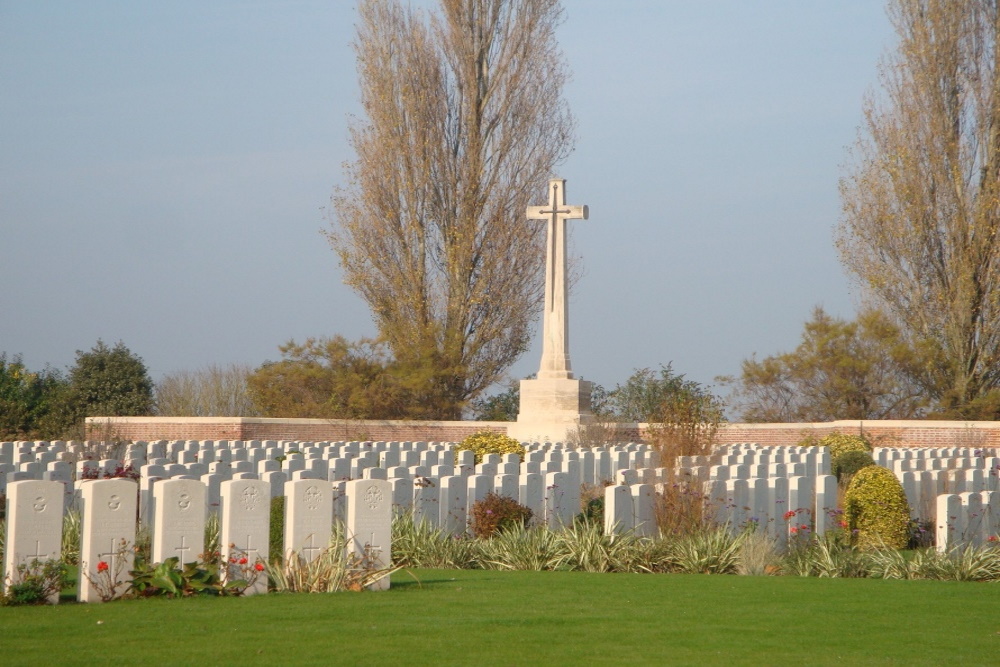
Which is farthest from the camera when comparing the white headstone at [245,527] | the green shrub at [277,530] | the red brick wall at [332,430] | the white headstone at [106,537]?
the red brick wall at [332,430]

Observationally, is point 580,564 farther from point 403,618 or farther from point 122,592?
point 122,592

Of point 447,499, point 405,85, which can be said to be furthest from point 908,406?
point 447,499

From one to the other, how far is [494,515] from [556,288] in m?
12.6

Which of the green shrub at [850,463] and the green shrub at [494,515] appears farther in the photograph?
the green shrub at [850,463]

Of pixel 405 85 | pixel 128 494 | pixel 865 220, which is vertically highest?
pixel 405 85

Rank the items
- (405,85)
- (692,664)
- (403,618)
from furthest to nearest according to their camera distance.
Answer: (405,85) → (403,618) → (692,664)

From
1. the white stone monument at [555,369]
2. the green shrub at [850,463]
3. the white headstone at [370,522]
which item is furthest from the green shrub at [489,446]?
the white headstone at [370,522]

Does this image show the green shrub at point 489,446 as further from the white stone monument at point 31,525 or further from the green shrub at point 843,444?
the white stone monument at point 31,525

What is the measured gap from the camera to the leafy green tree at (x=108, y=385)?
26.6 m

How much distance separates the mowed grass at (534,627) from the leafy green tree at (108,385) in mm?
20183

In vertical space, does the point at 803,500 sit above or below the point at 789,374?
below

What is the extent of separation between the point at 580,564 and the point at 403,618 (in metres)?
3.01

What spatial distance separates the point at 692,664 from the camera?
18.4 feet

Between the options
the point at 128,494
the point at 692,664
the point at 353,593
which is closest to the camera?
the point at 692,664
